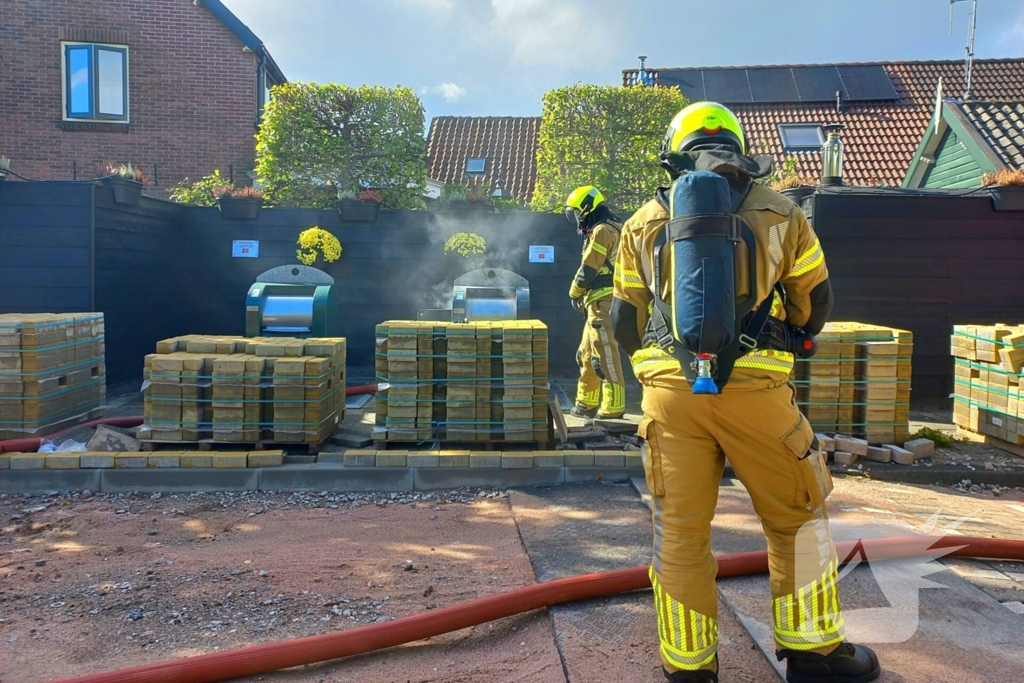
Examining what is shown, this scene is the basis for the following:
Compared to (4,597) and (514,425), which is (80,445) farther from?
(514,425)

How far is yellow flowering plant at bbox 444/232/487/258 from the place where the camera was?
9.34 m

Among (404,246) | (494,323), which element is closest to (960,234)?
(494,323)

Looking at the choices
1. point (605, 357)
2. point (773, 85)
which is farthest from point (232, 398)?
point (773, 85)

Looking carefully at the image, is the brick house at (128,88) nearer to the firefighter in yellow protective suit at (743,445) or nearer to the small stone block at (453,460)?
the small stone block at (453,460)

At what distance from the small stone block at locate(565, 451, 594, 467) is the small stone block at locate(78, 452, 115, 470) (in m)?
3.32

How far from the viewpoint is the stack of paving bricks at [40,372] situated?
6262 mm

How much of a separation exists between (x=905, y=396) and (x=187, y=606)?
5.55 meters

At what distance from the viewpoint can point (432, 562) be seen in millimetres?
4270

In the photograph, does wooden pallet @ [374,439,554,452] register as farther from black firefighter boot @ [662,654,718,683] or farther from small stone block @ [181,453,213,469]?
black firefighter boot @ [662,654,718,683]

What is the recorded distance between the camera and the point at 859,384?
6484 millimetres

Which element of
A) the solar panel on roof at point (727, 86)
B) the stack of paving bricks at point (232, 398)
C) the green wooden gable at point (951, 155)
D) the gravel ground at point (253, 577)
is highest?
the solar panel on roof at point (727, 86)

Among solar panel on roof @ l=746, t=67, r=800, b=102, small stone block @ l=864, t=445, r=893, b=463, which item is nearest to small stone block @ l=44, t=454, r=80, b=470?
small stone block @ l=864, t=445, r=893, b=463

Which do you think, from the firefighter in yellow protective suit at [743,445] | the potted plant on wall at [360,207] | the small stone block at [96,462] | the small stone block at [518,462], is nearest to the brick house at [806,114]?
the potted plant on wall at [360,207]

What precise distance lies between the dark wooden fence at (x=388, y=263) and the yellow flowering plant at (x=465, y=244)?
0.11 metres
